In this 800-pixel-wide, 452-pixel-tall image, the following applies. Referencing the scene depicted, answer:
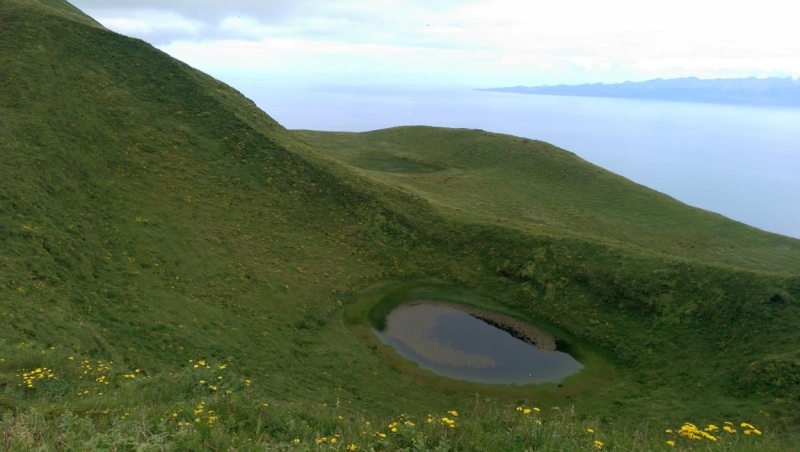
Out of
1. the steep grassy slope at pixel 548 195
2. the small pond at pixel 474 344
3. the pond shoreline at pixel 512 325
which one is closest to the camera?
the small pond at pixel 474 344

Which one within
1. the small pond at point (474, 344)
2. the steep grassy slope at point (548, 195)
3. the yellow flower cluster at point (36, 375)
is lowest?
the small pond at point (474, 344)

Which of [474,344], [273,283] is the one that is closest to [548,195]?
[474,344]

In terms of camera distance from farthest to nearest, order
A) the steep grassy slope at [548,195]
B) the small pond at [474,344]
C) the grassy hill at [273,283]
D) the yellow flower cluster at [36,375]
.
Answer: the steep grassy slope at [548,195], the small pond at [474,344], the yellow flower cluster at [36,375], the grassy hill at [273,283]

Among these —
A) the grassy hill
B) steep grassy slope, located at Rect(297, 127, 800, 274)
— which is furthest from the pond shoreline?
steep grassy slope, located at Rect(297, 127, 800, 274)

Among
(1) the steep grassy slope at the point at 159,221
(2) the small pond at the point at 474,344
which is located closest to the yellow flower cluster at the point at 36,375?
(1) the steep grassy slope at the point at 159,221

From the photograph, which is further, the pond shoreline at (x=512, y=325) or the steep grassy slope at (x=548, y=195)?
the steep grassy slope at (x=548, y=195)

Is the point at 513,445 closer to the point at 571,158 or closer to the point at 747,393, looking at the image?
the point at 747,393

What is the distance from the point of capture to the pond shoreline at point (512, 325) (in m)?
34.4

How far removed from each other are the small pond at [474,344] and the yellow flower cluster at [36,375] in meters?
20.0

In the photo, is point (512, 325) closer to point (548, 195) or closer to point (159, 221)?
point (159, 221)

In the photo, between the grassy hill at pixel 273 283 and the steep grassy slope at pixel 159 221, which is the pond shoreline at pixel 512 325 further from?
the steep grassy slope at pixel 159 221

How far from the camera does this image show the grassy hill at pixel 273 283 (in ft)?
47.5

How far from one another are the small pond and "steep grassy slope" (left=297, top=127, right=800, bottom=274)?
49.6 ft

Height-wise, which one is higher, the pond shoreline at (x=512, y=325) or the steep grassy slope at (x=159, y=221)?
the steep grassy slope at (x=159, y=221)
